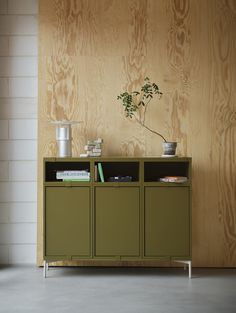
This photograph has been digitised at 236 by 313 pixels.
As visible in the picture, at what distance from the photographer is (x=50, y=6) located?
5.78 metres

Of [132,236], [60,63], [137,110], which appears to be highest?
[60,63]

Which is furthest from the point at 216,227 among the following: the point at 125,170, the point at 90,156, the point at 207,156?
the point at 90,156

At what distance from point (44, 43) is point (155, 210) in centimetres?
203

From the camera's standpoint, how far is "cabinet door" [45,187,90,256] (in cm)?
531

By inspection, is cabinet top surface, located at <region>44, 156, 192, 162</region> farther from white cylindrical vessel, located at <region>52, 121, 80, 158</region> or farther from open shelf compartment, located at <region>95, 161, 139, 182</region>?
open shelf compartment, located at <region>95, 161, 139, 182</region>

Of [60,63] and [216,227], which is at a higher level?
[60,63]

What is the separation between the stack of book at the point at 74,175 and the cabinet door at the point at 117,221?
0.52 feet

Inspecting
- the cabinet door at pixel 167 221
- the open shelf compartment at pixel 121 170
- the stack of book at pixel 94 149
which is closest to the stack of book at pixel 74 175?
the stack of book at pixel 94 149

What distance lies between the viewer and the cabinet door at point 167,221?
530 cm

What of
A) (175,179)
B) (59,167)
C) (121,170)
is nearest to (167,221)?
(175,179)

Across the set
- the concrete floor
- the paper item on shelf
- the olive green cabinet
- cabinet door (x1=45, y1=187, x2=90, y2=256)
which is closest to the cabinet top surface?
the olive green cabinet

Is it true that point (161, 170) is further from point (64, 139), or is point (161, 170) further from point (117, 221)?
point (64, 139)

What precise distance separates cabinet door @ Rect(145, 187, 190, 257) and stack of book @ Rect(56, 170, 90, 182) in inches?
22.5

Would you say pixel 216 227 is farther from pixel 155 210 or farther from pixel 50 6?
pixel 50 6
